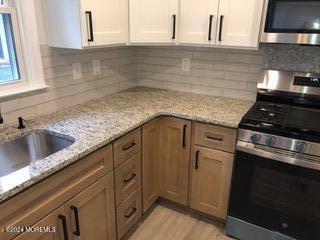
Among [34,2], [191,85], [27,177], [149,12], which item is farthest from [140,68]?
[27,177]

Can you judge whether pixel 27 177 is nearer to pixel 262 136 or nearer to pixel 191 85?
pixel 262 136

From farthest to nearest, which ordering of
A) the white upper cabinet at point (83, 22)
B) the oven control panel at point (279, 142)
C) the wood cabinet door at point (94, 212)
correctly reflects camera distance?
the white upper cabinet at point (83, 22)
the oven control panel at point (279, 142)
the wood cabinet door at point (94, 212)

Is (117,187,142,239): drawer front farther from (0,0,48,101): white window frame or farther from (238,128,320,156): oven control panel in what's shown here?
(0,0,48,101): white window frame

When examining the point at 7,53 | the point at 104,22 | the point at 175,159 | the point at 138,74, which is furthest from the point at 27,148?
the point at 138,74

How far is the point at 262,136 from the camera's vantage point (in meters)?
1.63

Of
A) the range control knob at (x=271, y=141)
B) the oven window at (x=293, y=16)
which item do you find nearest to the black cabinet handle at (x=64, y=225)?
the range control knob at (x=271, y=141)

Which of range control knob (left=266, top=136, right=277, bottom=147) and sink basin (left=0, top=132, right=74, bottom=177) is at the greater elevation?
range control knob (left=266, top=136, right=277, bottom=147)

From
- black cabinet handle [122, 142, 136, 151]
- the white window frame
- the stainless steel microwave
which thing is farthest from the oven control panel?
the white window frame

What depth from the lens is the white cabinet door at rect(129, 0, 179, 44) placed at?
1.99 metres

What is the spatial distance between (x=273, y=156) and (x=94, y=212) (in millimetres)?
1104

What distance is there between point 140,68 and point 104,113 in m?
0.92

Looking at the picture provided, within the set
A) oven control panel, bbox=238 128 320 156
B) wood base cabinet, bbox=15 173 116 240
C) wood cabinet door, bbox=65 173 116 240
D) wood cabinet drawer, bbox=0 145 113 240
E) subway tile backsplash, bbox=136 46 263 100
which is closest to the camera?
wood cabinet drawer, bbox=0 145 113 240

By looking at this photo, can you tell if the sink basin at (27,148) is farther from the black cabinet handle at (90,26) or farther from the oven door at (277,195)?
the oven door at (277,195)

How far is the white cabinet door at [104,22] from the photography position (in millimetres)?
1648
